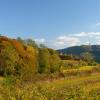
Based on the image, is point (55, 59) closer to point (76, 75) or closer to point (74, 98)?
point (76, 75)

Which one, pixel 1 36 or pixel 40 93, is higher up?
pixel 1 36

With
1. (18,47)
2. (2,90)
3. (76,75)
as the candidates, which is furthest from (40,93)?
(18,47)

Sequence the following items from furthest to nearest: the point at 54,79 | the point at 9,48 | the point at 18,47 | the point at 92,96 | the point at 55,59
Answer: the point at 55,59
the point at 18,47
the point at 9,48
the point at 54,79
the point at 92,96

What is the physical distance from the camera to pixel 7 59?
240 feet

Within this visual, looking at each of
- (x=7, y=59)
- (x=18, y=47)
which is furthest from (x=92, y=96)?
(x=18, y=47)

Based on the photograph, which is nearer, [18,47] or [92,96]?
[92,96]

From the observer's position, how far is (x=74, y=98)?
32.6 ft

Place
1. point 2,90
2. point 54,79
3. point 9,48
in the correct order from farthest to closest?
point 9,48 → point 54,79 → point 2,90

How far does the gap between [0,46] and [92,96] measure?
2688 inches

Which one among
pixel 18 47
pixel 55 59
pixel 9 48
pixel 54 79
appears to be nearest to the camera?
pixel 54 79

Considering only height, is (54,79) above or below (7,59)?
below

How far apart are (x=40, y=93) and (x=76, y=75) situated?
226 feet

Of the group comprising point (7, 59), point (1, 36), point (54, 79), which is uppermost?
point (1, 36)

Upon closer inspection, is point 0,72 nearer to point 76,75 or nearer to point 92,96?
point 76,75
